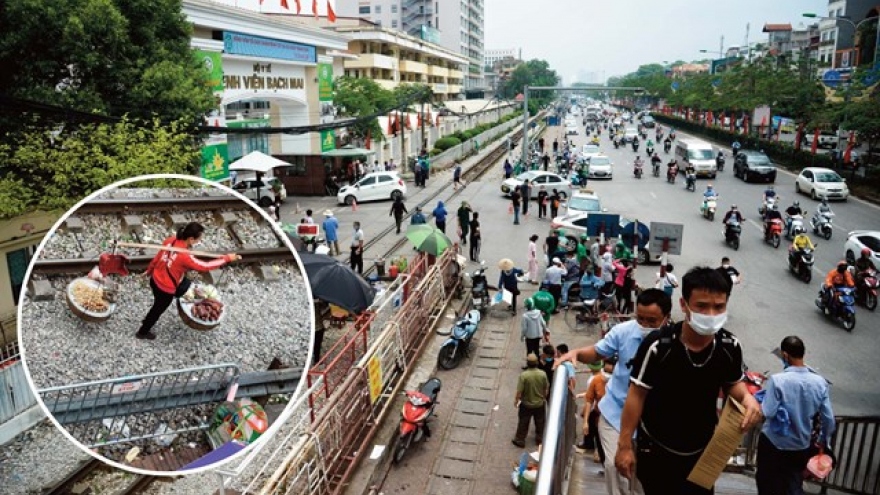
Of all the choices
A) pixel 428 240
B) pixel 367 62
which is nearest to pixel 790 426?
pixel 428 240

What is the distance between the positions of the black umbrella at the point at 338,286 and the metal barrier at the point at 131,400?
186 centimetres

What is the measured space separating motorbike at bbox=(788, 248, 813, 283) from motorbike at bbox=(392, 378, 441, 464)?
10906 millimetres

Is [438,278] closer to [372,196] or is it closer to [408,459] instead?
[408,459]

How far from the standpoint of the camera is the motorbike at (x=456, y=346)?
36.2 ft

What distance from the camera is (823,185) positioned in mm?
26516

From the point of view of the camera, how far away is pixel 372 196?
27031 millimetres

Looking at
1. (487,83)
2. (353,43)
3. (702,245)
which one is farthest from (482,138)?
(487,83)

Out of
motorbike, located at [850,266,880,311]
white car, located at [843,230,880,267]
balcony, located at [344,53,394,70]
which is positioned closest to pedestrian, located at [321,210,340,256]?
motorbike, located at [850,266,880,311]

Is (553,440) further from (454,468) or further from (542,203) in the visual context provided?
(542,203)

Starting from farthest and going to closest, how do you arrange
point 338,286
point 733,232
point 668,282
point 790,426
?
point 733,232
point 668,282
point 338,286
point 790,426

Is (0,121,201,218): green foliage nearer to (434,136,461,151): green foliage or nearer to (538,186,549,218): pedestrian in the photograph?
(538,186,549,218): pedestrian

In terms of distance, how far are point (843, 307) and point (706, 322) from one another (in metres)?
11.7

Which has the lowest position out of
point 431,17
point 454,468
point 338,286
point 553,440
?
point 454,468

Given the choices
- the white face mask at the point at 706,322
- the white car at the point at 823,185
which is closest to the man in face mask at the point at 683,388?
the white face mask at the point at 706,322
